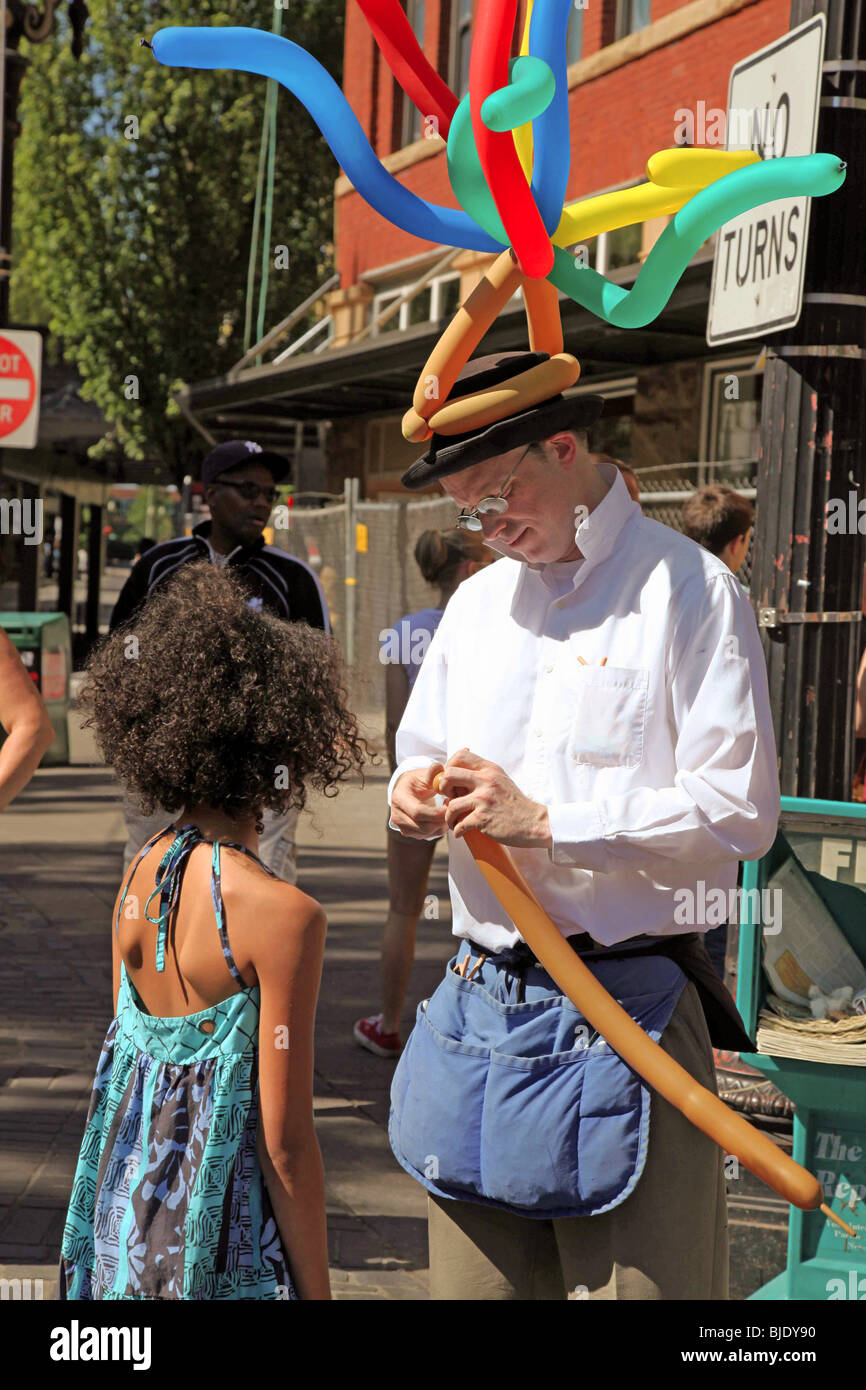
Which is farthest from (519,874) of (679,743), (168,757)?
(168,757)

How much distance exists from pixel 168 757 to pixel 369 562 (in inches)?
570

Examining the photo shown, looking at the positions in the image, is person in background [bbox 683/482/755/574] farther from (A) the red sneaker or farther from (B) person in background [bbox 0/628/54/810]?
(B) person in background [bbox 0/628/54/810]

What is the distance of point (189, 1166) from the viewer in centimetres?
233

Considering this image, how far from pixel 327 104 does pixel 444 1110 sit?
1.66 metres

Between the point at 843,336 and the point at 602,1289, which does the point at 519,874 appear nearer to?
the point at 602,1289

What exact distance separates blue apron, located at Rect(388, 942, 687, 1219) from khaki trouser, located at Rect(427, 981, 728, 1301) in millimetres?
32

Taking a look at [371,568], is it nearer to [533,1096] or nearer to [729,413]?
[729,413]

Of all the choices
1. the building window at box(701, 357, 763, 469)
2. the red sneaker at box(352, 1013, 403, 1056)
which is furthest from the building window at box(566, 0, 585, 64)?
the red sneaker at box(352, 1013, 403, 1056)

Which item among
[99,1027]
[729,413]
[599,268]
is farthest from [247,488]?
[599,268]

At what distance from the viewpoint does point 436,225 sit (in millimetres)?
2637

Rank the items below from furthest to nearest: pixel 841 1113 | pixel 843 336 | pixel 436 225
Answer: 1. pixel 843 336
2. pixel 841 1113
3. pixel 436 225

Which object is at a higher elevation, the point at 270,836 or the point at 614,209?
the point at 614,209

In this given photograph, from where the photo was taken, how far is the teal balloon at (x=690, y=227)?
Answer: 240 centimetres

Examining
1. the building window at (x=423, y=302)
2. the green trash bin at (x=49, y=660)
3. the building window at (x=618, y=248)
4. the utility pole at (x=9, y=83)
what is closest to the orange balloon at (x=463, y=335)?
the utility pole at (x=9, y=83)
